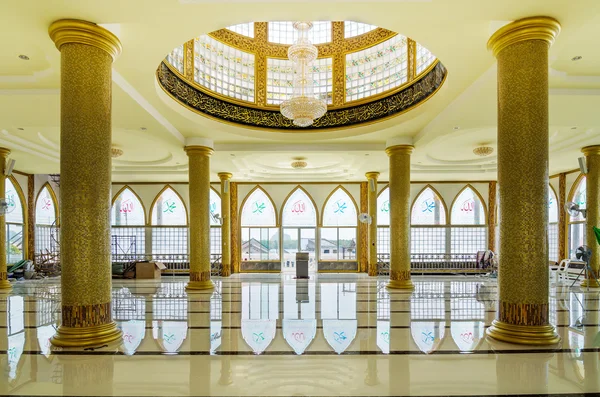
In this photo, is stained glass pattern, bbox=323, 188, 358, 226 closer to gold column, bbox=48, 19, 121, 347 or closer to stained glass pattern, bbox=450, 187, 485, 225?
stained glass pattern, bbox=450, 187, 485, 225

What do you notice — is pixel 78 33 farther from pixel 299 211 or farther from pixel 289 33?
pixel 299 211

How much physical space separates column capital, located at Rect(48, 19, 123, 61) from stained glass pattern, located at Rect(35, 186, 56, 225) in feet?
42.4

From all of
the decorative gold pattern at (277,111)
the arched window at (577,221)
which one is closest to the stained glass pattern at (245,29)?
the decorative gold pattern at (277,111)

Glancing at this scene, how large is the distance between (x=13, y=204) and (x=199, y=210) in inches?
335

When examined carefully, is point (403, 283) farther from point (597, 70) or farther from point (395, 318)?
point (597, 70)

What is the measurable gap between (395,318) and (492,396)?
124 inches

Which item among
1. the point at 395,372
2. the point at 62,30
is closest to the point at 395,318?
the point at 395,372

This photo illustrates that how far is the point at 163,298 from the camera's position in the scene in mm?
8648

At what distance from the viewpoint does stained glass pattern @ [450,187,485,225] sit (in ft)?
57.9

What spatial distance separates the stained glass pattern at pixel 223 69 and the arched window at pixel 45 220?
10.2 meters

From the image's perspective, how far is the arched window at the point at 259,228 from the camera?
17.7 m

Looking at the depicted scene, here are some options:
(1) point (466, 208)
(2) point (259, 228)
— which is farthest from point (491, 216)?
(2) point (259, 228)

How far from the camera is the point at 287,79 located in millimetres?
9711

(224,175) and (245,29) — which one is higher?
(245,29)
